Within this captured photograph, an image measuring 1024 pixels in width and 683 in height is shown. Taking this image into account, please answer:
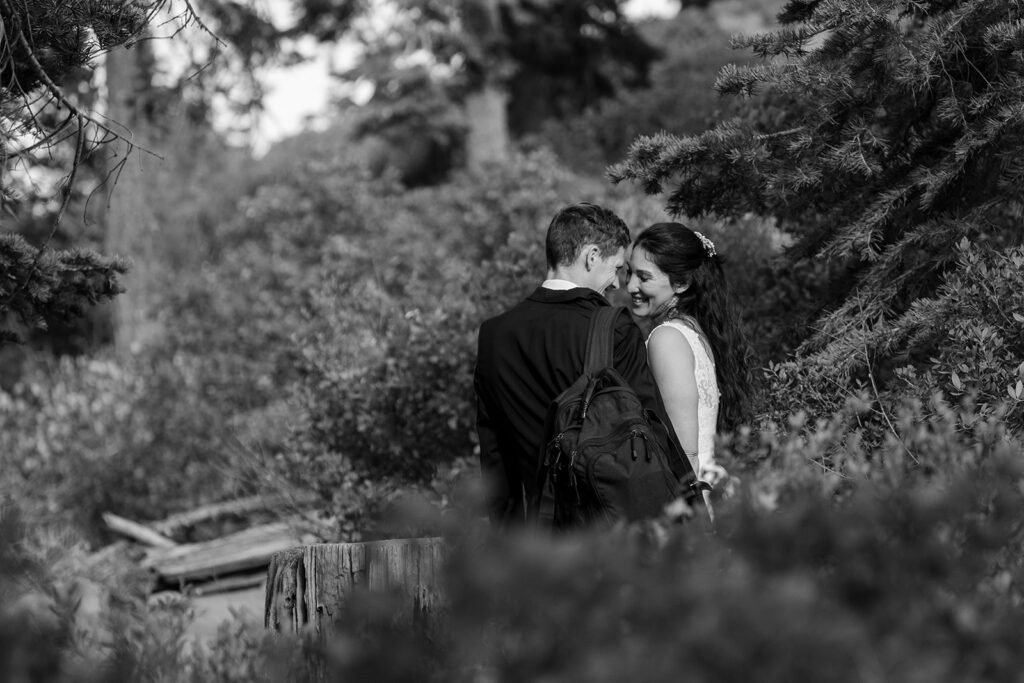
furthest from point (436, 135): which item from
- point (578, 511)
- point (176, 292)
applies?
point (578, 511)

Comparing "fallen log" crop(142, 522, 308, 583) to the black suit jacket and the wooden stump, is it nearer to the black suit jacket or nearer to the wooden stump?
the wooden stump

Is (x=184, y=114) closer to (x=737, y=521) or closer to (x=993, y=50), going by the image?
(x=993, y=50)

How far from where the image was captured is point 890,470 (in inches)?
104

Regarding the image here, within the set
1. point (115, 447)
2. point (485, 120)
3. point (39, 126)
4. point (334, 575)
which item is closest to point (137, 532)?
point (115, 447)

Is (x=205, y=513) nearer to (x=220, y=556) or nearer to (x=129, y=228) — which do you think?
(x=220, y=556)

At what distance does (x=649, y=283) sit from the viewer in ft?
14.9

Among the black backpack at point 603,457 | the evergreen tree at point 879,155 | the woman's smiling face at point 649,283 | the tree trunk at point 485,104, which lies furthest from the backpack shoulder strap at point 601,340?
the tree trunk at point 485,104

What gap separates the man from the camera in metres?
3.82

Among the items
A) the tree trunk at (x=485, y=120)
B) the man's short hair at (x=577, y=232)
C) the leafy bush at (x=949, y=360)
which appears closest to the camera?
the man's short hair at (x=577, y=232)

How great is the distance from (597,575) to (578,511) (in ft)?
4.80

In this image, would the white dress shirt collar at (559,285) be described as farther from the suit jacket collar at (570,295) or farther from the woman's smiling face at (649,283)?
the woman's smiling face at (649,283)

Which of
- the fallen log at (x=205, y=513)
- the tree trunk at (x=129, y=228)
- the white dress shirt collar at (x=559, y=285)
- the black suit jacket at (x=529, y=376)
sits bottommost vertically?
the black suit jacket at (x=529, y=376)

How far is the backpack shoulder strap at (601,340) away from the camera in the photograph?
3.72m

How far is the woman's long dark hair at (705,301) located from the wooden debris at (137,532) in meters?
7.72
